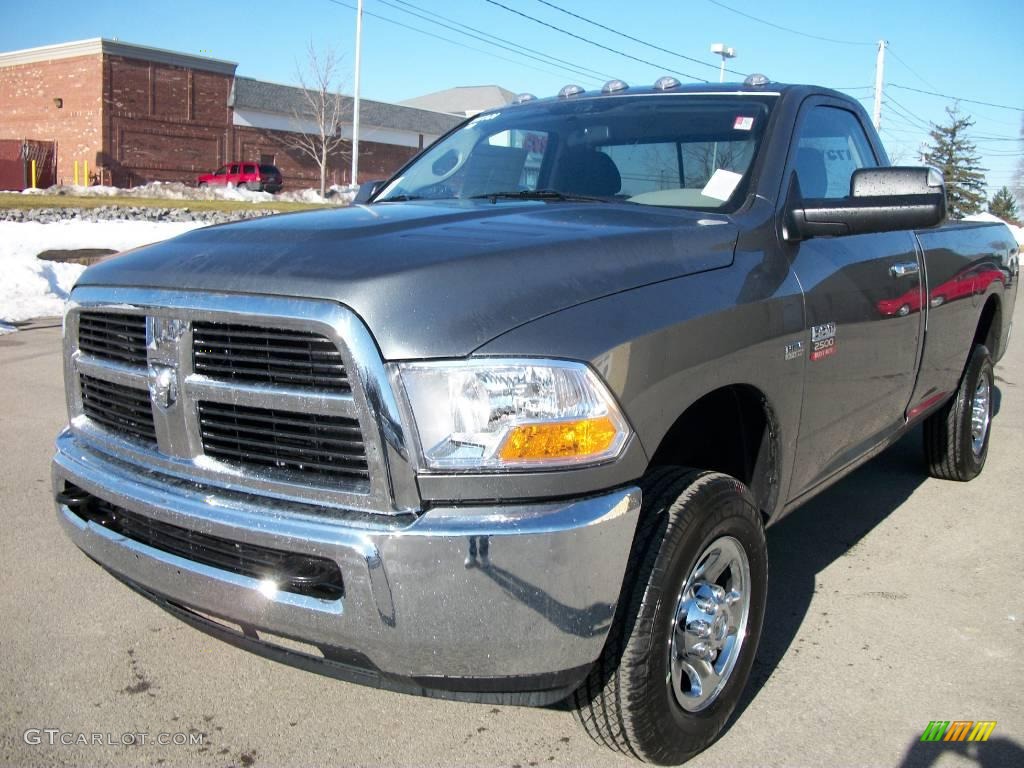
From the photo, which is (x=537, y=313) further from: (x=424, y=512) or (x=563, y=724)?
(x=563, y=724)

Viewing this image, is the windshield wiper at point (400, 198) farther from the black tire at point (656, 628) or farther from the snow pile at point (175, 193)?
the snow pile at point (175, 193)

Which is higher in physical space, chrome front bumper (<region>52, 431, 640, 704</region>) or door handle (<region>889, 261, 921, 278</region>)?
door handle (<region>889, 261, 921, 278</region>)

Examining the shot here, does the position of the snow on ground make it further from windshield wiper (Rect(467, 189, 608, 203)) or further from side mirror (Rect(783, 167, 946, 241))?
side mirror (Rect(783, 167, 946, 241))

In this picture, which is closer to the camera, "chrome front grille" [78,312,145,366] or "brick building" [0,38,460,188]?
"chrome front grille" [78,312,145,366]

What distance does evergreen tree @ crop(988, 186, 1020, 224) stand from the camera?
58.5m

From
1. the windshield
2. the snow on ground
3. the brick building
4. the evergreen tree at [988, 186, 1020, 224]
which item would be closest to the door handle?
the windshield

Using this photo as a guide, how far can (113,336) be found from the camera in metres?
2.69

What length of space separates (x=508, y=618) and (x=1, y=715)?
5.43ft

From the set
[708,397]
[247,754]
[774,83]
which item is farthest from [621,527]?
[774,83]

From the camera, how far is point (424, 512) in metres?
2.11

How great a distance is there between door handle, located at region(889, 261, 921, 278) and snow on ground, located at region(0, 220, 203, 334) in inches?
206

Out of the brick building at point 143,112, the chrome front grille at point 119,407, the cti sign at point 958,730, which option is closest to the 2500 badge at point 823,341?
the cti sign at point 958,730

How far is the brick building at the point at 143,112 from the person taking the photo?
42125 millimetres

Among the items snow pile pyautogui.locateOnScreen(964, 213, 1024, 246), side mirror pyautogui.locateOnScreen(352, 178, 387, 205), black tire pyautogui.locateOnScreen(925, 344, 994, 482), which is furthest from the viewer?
snow pile pyautogui.locateOnScreen(964, 213, 1024, 246)
